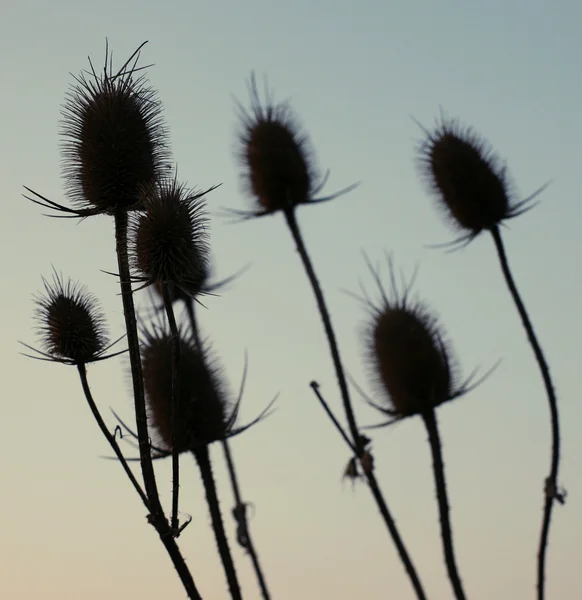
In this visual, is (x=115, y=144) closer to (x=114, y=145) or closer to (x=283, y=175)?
(x=114, y=145)

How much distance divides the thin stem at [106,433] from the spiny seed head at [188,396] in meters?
1.89

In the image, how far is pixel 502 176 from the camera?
31.0 ft

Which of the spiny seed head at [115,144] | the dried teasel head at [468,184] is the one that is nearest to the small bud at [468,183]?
the dried teasel head at [468,184]

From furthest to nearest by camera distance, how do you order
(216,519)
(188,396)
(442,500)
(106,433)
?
(442,500) → (188,396) → (216,519) → (106,433)

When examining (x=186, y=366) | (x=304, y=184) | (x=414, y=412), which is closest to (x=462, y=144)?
(x=304, y=184)

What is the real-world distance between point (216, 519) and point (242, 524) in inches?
101

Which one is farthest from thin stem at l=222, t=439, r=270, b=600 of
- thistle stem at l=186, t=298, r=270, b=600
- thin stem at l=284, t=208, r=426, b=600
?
thin stem at l=284, t=208, r=426, b=600

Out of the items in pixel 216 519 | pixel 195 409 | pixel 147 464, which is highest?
pixel 195 409

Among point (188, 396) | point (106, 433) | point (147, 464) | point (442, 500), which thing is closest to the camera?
point (147, 464)

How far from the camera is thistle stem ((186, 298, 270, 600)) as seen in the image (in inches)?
369

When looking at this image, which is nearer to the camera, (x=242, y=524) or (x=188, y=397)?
(x=188, y=397)

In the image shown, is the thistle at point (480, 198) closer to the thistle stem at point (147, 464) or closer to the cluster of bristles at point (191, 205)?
the cluster of bristles at point (191, 205)

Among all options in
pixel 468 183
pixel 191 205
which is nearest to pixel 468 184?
pixel 468 183

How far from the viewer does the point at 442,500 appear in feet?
27.8
